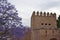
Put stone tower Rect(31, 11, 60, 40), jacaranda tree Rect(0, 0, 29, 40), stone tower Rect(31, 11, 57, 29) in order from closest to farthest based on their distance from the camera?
jacaranda tree Rect(0, 0, 29, 40) → stone tower Rect(31, 11, 60, 40) → stone tower Rect(31, 11, 57, 29)

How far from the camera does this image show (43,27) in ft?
96.8

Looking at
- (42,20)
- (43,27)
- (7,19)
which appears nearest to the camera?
(7,19)

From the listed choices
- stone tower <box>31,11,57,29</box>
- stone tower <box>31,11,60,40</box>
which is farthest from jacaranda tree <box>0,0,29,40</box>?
stone tower <box>31,11,57,29</box>

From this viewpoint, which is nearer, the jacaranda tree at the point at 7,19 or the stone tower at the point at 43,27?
the jacaranda tree at the point at 7,19

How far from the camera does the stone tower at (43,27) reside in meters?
27.0

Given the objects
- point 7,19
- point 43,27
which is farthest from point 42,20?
point 7,19

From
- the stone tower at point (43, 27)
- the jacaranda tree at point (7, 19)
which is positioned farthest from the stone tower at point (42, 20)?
the jacaranda tree at point (7, 19)

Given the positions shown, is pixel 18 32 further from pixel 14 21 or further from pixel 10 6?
pixel 10 6

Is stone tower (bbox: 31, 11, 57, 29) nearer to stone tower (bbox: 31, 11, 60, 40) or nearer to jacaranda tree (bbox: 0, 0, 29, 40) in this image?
stone tower (bbox: 31, 11, 60, 40)

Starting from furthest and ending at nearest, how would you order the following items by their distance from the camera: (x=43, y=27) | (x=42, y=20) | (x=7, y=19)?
(x=42, y=20) < (x=43, y=27) < (x=7, y=19)

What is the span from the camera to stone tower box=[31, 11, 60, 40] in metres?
27.0

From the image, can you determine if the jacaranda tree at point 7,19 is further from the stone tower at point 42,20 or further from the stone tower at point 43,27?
the stone tower at point 42,20

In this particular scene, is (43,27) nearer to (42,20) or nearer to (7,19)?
(42,20)

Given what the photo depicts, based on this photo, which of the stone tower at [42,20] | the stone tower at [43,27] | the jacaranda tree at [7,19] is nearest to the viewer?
the jacaranda tree at [7,19]
